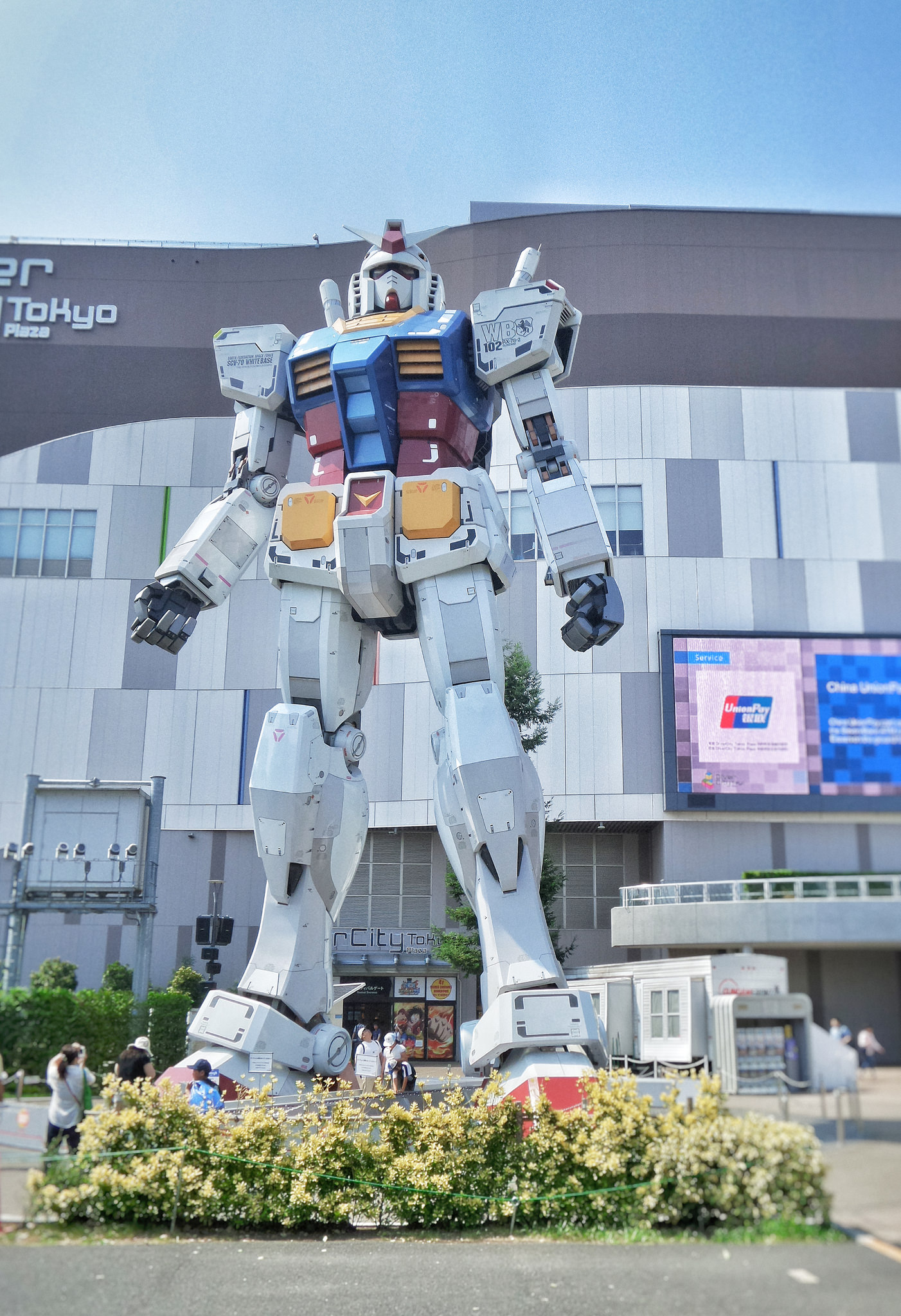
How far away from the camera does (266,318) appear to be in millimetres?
29688

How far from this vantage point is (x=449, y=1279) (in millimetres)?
3475

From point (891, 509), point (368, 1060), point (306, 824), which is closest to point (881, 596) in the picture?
point (891, 509)

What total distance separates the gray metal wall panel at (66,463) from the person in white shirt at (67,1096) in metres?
24.2

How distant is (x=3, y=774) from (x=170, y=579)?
62.0 feet

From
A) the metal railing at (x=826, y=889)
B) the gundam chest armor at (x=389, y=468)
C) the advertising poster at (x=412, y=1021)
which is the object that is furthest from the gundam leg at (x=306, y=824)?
the advertising poster at (x=412, y=1021)

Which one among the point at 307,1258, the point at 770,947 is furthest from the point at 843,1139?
the point at 307,1258

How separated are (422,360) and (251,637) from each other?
62.9 feet

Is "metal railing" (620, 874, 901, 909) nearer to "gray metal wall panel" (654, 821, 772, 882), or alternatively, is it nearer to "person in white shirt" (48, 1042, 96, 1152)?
"person in white shirt" (48, 1042, 96, 1152)

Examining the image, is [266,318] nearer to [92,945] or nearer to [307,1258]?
[92,945]

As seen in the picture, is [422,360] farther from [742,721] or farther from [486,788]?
[742,721]

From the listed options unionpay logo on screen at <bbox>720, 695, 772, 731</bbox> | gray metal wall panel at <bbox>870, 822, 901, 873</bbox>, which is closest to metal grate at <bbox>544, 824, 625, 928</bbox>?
unionpay logo on screen at <bbox>720, 695, 772, 731</bbox>

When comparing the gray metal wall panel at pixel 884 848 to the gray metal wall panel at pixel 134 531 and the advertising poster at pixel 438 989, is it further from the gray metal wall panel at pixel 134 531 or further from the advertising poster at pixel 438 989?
the gray metal wall panel at pixel 134 531

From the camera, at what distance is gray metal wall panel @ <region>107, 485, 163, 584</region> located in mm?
26297

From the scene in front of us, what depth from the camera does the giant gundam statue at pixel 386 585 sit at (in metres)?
7.19
